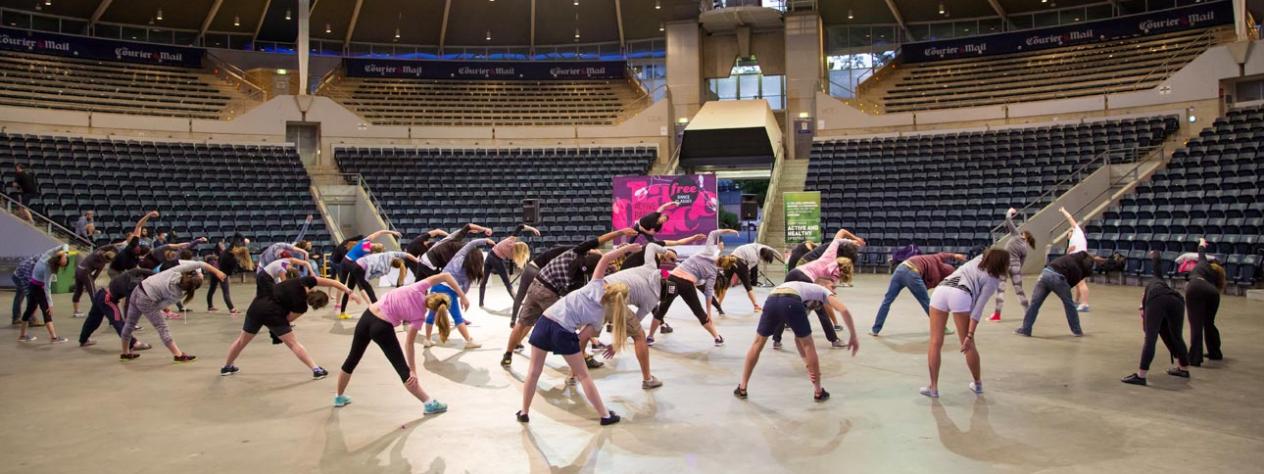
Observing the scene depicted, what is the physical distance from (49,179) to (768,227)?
2013 centimetres

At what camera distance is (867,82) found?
31.5m

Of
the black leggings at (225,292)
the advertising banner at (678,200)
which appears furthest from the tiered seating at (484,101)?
the black leggings at (225,292)

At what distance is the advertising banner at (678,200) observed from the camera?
2050 centimetres

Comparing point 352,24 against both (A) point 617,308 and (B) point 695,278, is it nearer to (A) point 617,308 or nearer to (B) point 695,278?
(B) point 695,278

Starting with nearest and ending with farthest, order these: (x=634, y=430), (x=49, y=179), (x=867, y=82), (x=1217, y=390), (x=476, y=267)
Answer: (x=634, y=430), (x=1217, y=390), (x=476, y=267), (x=49, y=179), (x=867, y=82)

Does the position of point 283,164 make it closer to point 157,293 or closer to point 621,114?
point 621,114

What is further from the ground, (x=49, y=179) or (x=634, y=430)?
(x=49, y=179)

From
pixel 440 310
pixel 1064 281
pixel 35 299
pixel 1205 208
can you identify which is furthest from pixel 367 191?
pixel 1205 208

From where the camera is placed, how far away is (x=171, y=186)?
75.7 ft

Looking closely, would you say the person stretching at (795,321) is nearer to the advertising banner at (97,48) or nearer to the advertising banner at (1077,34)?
the advertising banner at (1077,34)

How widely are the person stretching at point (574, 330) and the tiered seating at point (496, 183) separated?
17.9 meters

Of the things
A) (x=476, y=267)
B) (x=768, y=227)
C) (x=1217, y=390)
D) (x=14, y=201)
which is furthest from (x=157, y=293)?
(x=768, y=227)

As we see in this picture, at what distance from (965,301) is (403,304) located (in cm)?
446

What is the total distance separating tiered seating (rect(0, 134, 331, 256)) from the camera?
21156 mm
